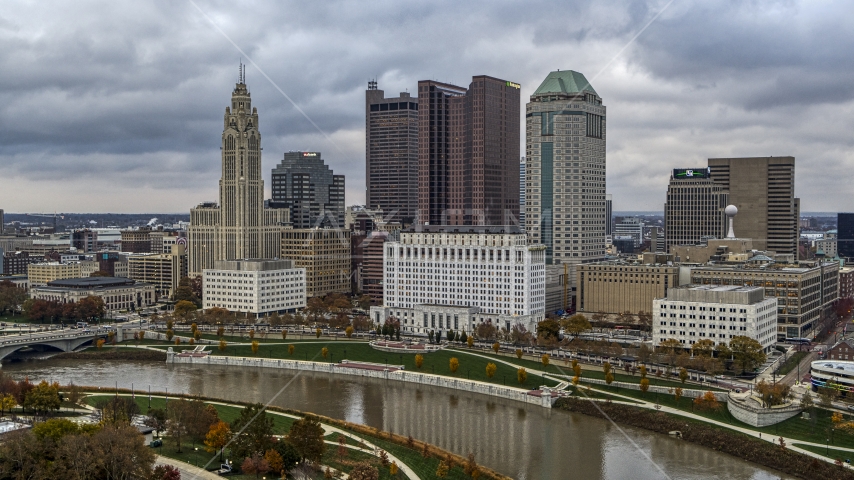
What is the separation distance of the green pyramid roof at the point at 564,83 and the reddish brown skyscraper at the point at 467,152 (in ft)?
33.0

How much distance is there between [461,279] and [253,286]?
24075 mm

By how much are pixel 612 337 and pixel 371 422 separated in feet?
116

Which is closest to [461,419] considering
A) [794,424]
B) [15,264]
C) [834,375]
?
[794,424]

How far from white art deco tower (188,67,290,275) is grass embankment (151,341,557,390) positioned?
41120 mm

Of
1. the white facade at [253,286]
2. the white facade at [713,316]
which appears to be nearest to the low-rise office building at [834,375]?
the white facade at [713,316]

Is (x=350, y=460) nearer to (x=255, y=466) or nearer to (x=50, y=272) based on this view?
(x=255, y=466)

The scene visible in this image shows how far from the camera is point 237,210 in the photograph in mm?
125312

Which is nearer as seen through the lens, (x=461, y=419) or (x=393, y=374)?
(x=461, y=419)

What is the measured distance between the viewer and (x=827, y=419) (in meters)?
55.1

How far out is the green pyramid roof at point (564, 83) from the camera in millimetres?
122250

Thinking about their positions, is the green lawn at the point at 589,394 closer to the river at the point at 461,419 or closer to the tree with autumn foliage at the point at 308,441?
the river at the point at 461,419

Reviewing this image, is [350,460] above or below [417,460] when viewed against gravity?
above

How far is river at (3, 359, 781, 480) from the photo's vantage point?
164ft

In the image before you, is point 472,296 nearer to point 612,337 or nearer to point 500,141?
point 612,337
